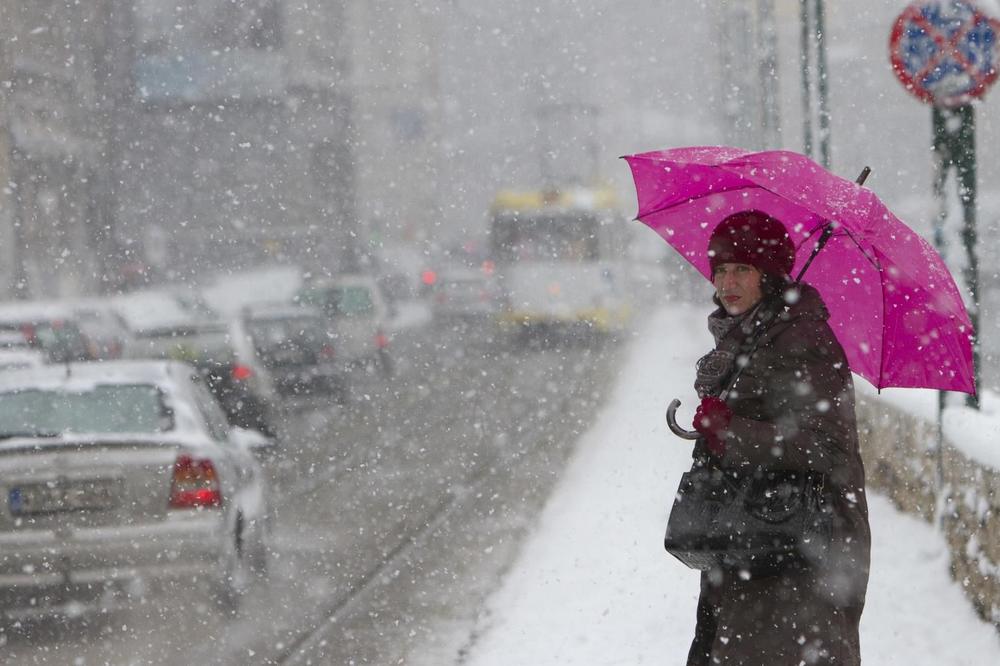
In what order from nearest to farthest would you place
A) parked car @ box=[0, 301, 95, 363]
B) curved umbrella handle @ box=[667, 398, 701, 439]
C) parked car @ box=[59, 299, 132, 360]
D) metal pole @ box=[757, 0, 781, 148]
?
1. curved umbrella handle @ box=[667, 398, 701, 439]
2. parked car @ box=[0, 301, 95, 363]
3. parked car @ box=[59, 299, 132, 360]
4. metal pole @ box=[757, 0, 781, 148]

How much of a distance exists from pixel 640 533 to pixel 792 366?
5874 millimetres

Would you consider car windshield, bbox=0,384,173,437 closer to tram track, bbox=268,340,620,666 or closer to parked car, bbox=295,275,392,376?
tram track, bbox=268,340,620,666

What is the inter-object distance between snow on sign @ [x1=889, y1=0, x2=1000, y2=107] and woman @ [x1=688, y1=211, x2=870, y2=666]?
171 inches

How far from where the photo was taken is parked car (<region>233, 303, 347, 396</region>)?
2017 centimetres

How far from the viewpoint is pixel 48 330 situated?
19781 mm

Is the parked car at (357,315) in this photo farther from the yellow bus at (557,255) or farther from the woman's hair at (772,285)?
the woman's hair at (772,285)

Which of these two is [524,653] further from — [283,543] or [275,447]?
[275,447]

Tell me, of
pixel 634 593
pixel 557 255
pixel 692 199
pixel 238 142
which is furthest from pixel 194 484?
pixel 238 142

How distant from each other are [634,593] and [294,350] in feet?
43.6

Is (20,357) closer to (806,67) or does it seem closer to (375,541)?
(375,541)

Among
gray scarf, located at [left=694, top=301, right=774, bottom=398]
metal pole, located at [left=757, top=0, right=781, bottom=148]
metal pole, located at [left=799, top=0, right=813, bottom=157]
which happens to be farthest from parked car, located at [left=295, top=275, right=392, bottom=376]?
gray scarf, located at [left=694, top=301, right=774, bottom=398]

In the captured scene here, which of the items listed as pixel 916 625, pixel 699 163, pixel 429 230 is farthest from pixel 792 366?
pixel 429 230

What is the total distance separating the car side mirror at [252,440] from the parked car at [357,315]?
27.8 ft

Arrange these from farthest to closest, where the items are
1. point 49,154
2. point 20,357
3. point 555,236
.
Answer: point 49,154 < point 555,236 < point 20,357
